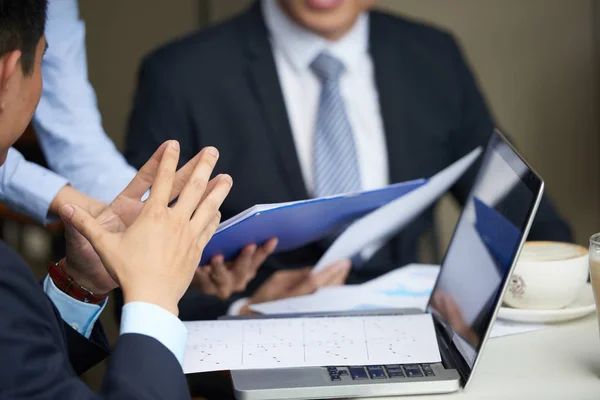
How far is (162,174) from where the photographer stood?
33.2 inches

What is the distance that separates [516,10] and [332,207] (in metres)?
1.96

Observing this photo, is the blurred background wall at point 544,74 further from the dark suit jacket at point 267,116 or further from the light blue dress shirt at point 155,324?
the light blue dress shirt at point 155,324

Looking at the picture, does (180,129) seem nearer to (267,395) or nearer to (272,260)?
(272,260)

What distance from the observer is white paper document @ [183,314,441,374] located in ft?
3.05

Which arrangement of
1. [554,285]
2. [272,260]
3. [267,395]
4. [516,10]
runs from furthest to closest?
1. [516,10]
2. [272,260]
3. [554,285]
4. [267,395]

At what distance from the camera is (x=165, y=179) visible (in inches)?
33.1

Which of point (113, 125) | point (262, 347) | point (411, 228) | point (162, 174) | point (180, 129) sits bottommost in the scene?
point (113, 125)

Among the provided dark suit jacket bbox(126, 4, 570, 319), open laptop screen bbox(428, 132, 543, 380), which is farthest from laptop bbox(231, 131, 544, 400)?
dark suit jacket bbox(126, 4, 570, 319)

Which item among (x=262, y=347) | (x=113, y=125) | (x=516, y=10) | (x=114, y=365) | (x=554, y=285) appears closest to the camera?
(x=114, y=365)

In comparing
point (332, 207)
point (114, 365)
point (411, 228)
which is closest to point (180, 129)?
point (411, 228)

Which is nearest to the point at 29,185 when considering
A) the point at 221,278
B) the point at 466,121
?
the point at 221,278

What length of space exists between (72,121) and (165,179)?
2.16 feet

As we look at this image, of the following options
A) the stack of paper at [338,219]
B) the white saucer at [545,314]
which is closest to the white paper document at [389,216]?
the stack of paper at [338,219]

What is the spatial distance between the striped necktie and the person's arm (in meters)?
0.50
